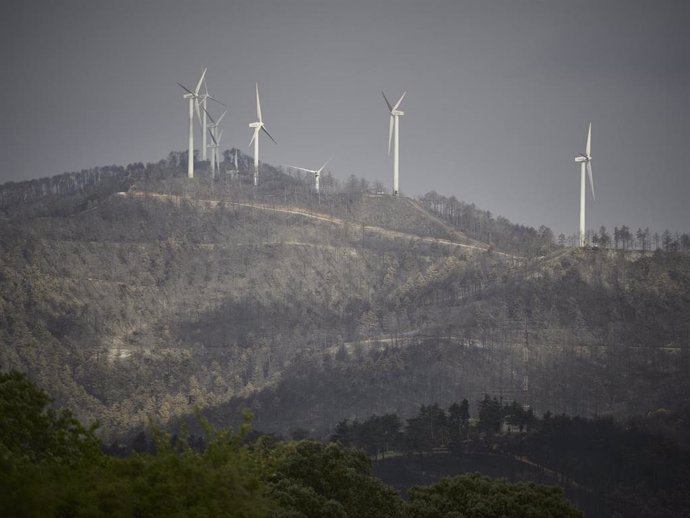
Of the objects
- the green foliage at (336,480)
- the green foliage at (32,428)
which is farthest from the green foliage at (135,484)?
the green foliage at (336,480)

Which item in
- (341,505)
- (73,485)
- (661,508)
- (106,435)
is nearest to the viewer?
(73,485)

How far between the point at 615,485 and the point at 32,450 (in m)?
97.9

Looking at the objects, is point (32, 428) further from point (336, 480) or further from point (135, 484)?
point (336, 480)

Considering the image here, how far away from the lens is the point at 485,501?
69.0 metres

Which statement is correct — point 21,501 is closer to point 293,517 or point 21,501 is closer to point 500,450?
point 293,517

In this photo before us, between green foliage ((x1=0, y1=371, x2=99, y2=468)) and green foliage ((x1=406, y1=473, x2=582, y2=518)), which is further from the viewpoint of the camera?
green foliage ((x1=406, y1=473, x2=582, y2=518))

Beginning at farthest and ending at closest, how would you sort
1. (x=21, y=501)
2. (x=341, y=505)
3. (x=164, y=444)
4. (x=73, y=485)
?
(x=341, y=505), (x=164, y=444), (x=73, y=485), (x=21, y=501)

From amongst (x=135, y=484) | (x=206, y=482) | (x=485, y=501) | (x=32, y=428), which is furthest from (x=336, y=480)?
(x=135, y=484)

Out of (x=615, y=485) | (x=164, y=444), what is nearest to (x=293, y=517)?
(x=164, y=444)

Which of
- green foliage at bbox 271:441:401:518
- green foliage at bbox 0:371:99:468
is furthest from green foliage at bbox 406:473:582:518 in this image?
green foliage at bbox 0:371:99:468

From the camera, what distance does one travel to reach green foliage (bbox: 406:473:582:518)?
224 ft

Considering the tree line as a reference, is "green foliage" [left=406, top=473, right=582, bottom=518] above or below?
below

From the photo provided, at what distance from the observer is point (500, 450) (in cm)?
14762

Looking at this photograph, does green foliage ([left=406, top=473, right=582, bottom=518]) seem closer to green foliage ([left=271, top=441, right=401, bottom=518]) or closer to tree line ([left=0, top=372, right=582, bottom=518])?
tree line ([left=0, top=372, right=582, bottom=518])
